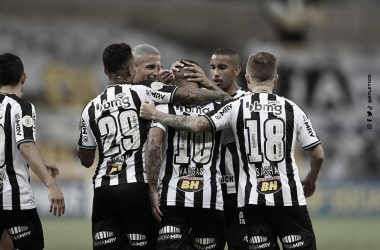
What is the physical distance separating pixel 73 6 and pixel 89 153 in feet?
50.3

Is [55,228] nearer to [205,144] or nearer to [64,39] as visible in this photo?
[64,39]

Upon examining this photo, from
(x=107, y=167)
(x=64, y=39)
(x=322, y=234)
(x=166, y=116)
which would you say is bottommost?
(x=322, y=234)

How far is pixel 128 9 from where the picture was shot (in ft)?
70.0

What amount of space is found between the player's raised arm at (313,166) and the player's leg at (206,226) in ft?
3.05

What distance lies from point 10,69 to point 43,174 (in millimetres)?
1117

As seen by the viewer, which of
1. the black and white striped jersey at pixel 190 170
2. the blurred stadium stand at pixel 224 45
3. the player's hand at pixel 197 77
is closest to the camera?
the black and white striped jersey at pixel 190 170

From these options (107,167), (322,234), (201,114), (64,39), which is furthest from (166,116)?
(64,39)

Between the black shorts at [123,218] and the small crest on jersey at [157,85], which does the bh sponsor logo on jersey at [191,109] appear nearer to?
the small crest on jersey at [157,85]

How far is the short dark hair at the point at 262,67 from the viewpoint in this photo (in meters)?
5.99

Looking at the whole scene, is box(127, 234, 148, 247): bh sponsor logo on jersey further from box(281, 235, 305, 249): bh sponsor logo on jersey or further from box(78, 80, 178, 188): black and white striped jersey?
box(281, 235, 305, 249): bh sponsor logo on jersey

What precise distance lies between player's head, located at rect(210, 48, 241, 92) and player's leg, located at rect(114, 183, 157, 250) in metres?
1.84

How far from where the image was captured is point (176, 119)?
5949mm

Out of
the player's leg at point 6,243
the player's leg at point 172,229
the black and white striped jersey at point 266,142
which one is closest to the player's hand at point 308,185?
the black and white striped jersey at point 266,142

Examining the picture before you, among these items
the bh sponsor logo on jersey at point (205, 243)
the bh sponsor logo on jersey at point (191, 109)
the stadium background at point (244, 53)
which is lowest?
the bh sponsor logo on jersey at point (205, 243)
